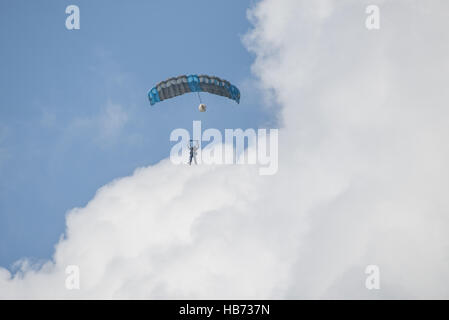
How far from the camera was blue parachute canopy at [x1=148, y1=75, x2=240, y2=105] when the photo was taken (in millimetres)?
52812

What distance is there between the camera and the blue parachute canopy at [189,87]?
52812 mm

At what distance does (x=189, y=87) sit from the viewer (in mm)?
53188
